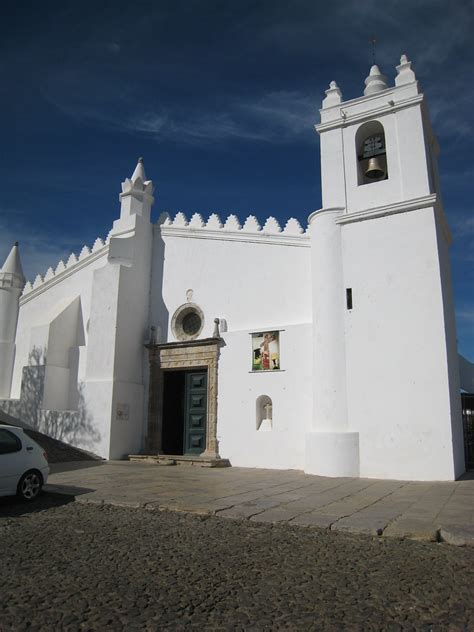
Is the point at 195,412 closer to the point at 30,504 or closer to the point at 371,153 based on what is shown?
the point at 30,504

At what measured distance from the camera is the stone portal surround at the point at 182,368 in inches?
502

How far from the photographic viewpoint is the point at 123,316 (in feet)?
46.1

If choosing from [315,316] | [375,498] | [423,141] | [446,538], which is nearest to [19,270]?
[315,316]

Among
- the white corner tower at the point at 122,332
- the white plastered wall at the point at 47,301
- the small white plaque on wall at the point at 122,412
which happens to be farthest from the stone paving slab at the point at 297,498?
the white plastered wall at the point at 47,301

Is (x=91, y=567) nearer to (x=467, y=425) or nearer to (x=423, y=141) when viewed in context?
(x=423, y=141)

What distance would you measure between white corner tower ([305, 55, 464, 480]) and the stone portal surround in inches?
115

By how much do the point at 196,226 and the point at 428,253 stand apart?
6.86 metres

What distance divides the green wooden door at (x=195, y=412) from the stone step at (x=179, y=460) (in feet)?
1.28

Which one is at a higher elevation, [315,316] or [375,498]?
[315,316]

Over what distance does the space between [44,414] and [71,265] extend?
17.4 feet

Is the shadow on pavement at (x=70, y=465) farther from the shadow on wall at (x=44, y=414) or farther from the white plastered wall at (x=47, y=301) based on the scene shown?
the white plastered wall at (x=47, y=301)

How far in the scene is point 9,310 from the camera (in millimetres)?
19234

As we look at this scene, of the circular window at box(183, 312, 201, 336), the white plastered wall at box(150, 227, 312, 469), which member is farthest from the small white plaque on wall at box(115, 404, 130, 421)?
the circular window at box(183, 312, 201, 336)

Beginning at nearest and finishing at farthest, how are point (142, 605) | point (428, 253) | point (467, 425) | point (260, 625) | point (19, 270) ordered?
point (260, 625)
point (142, 605)
point (428, 253)
point (467, 425)
point (19, 270)
